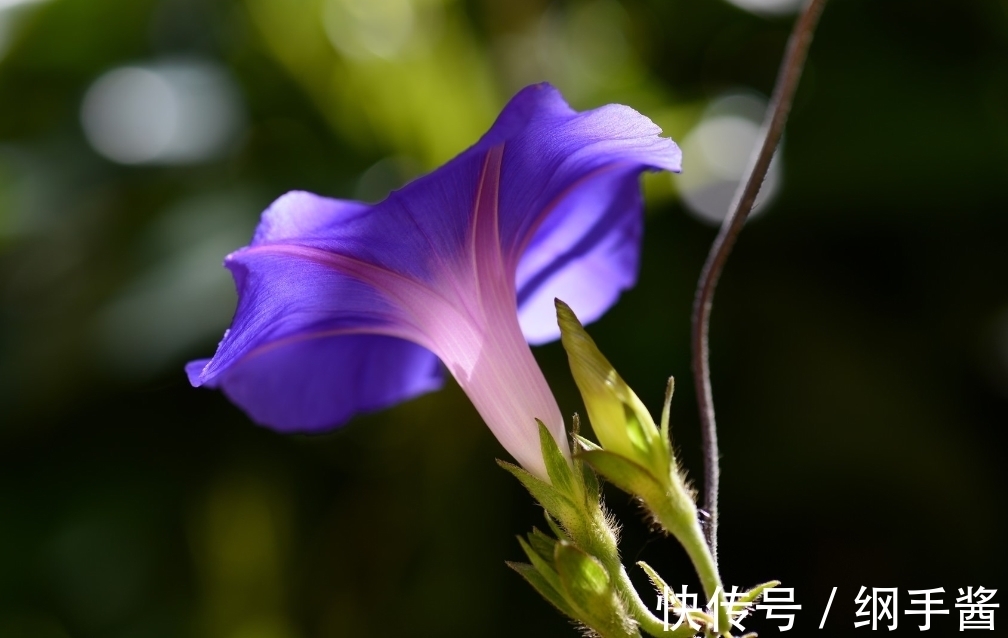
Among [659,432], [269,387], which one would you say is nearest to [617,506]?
[269,387]

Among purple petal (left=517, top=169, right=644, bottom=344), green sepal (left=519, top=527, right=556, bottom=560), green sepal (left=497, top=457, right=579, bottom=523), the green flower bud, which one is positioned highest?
purple petal (left=517, top=169, right=644, bottom=344)

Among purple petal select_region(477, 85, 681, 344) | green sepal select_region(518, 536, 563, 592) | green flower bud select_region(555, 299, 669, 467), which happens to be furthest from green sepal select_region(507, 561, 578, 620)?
purple petal select_region(477, 85, 681, 344)

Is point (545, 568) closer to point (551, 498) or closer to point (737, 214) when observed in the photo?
point (551, 498)

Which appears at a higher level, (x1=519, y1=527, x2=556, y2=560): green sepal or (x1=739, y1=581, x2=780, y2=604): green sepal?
(x1=519, y1=527, x2=556, y2=560): green sepal

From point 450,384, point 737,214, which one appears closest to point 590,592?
point 737,214

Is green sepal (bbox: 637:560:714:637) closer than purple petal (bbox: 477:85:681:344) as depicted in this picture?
Yes

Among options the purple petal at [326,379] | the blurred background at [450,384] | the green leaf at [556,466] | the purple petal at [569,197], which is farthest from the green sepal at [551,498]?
the blurred background at [450,384]

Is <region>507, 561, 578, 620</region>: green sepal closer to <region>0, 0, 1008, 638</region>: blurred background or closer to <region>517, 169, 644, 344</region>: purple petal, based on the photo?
<region>517, 169, 644, 344</region>: purple petal

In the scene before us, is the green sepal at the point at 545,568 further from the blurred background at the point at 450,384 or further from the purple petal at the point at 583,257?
the blurred background at the point at 450,384

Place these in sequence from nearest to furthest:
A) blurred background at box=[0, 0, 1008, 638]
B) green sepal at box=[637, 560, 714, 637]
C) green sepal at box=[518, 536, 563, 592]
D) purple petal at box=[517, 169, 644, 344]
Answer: green sepal at box=[637, 560, 714, 637]
green sepal at box=[518, 536, 563, 592]
purple petal at box=[517, 169, 644, 344]
blurred background at box=[0, 0, 1008, 638]
